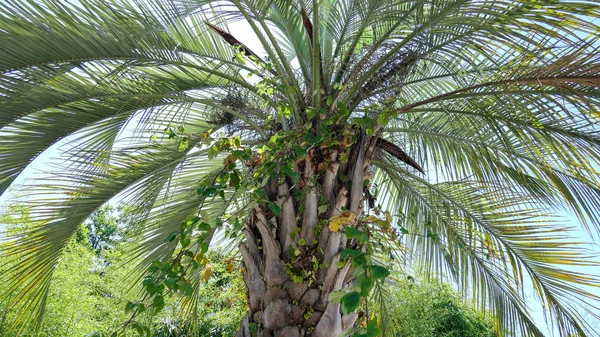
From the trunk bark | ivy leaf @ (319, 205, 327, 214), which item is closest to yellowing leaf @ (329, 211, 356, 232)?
the trunk bark

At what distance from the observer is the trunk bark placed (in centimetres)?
→ 290

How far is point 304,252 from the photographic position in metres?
3.05

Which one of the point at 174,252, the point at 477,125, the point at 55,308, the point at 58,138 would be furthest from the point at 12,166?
the point at 55,308

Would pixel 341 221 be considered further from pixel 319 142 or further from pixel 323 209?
pixel 319 142

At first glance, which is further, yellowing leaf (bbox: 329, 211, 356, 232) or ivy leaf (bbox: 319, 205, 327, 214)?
ivy leaf (bbox: 319, 205, 327, 214)

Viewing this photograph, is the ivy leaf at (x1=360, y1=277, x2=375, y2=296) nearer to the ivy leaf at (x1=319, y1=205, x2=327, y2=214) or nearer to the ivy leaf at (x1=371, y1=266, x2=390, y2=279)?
the ivy leaf at (x1=371, y1=266, x2=390, y2=279)

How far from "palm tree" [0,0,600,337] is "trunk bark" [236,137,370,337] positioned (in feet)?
0.04

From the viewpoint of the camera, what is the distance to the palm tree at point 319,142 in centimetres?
282

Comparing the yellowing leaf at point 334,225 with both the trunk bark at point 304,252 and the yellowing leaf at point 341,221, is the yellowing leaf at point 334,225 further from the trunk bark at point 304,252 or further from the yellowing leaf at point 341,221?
the trunk bark at point 304,252

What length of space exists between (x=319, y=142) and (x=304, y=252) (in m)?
0.61

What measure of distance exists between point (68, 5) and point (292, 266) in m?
1.81

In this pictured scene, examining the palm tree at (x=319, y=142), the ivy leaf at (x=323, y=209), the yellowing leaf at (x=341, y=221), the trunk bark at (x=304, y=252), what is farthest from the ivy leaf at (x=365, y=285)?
the ivy leaf at (x=323, y=209)

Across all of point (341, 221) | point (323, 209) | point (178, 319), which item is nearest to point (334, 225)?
point (341, 221)

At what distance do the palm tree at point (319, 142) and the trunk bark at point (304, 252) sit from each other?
0.04ft
